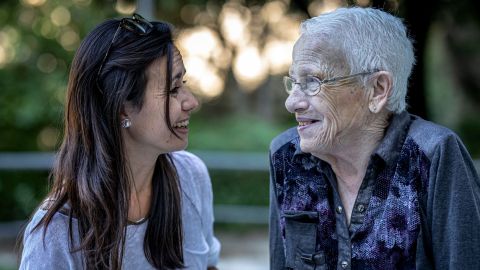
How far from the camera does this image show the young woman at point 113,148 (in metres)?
2.20

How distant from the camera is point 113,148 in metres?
2.29

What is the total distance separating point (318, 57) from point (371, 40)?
18 centimetres

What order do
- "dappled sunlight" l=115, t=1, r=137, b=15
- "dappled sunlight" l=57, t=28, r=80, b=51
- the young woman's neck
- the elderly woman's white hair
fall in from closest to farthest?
the elderly woman's white hair
the young woman's neck
"dappled sunlight" l=115, t=1, r=137, b=15
"dappled sunlight" l=57, t=28, r=80, b=51

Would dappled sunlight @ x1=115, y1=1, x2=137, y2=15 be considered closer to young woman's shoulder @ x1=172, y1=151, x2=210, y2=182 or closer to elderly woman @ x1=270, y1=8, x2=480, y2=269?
young woman's shoulder @ x1=172, y1=151, x2=210, y2=182

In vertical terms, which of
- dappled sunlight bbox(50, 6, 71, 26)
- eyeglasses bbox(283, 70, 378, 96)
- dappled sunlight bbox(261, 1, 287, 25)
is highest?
dappled sunlight bbox(50, 6, 71, 26)

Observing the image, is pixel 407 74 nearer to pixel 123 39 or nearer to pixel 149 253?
pixel 123 39

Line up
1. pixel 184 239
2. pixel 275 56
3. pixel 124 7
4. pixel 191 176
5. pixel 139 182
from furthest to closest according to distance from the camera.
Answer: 1. pixel 275 56
2. pixel 124 7
3. pixel 191 176
4. pixel 184 239
5. pixel 139 182

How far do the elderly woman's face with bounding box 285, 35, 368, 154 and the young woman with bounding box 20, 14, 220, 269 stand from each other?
1.48ft

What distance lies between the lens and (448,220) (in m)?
1.95

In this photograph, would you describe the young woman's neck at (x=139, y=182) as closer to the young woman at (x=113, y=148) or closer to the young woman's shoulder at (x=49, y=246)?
the young woman at (x=113, y=148)

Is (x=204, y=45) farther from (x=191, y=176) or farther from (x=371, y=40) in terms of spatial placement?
(x=371, y=40)

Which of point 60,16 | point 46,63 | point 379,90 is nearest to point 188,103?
point 379,90

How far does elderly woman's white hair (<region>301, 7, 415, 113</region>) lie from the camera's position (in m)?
2.08

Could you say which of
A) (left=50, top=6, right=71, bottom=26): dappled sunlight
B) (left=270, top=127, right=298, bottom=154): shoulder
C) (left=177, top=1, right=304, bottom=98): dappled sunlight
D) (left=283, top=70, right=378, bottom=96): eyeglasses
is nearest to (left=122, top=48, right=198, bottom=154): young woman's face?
(left=270, top=127, right=298, bottom=154): shoulder
